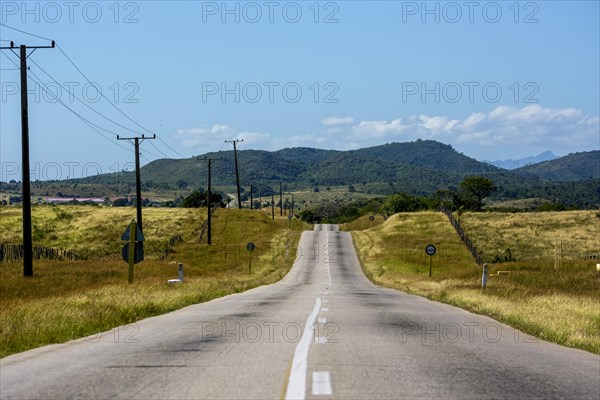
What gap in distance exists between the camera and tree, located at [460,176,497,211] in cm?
16788

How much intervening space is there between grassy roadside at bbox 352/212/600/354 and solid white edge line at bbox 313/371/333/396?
6.07 metres

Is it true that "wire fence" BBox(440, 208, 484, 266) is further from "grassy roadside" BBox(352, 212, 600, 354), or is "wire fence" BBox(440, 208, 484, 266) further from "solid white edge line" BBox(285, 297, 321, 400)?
"solid white edge line" BBox(285, 297, 321, 400)

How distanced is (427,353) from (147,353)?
427 cm

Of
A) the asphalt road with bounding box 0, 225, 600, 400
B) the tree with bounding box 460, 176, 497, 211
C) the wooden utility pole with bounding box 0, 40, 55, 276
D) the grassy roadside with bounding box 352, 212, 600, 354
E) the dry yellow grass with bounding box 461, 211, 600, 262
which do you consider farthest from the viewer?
the tree with bounding box 460, 176, 497, 211

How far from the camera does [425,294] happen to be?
3341 cm

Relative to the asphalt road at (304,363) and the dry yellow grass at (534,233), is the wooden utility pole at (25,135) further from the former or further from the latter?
the dry yellow grass at (534,233)

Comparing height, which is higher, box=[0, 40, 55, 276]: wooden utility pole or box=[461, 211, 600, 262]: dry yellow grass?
box=[0, 40, 55, 276]: wooden utility pole

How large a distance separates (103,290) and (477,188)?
15189 centimetres

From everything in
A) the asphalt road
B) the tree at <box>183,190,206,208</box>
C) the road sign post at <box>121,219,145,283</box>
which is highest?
the tree at <box>183,190,206,208</box>

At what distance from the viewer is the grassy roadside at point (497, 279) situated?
56.1 ft

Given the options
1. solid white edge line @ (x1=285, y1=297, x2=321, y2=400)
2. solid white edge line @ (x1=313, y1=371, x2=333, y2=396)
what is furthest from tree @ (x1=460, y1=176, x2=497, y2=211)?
solid white edge line @ (x1=313, y1=371, x2=333, y2=396)

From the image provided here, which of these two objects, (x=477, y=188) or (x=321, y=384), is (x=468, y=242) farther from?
(x=477, y=188)

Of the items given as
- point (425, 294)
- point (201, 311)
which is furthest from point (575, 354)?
point (425, 294)

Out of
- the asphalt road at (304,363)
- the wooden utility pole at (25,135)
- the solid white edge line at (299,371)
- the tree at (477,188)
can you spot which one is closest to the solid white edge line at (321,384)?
the asphalt road at (304,363)
